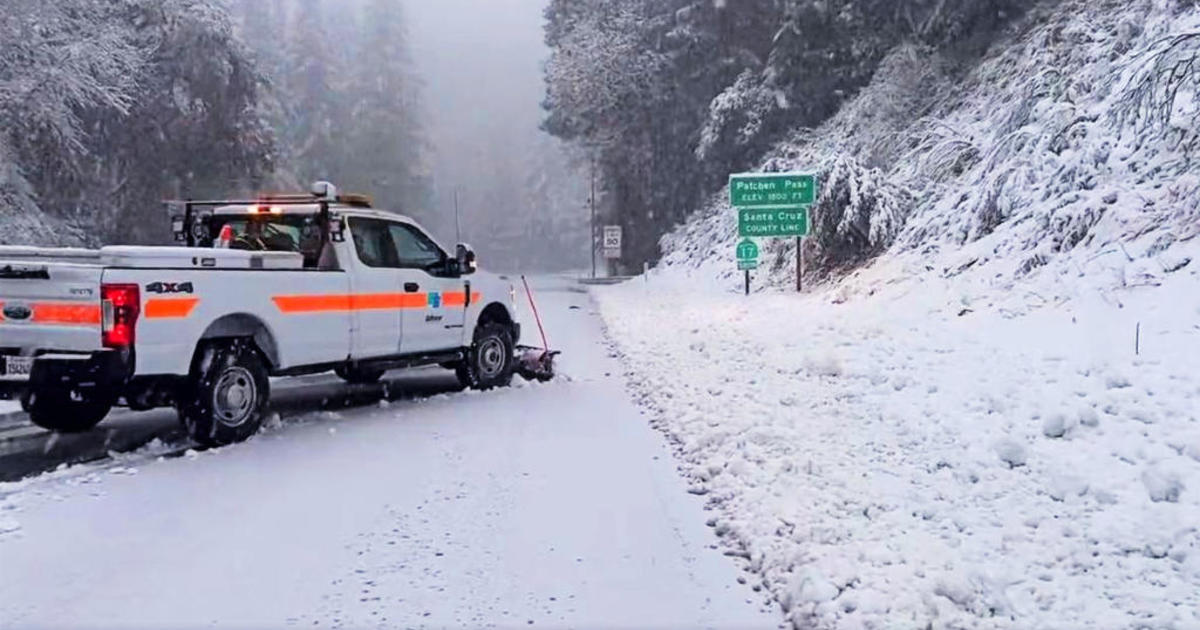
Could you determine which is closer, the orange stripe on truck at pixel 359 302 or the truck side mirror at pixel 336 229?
the orange stripe on truck at pixel 359 302

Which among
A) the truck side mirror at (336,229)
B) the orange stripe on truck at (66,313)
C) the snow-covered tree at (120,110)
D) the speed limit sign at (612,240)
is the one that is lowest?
the orange stripe on truck at (66,313)

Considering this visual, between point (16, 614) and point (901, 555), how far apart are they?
4.35 metres

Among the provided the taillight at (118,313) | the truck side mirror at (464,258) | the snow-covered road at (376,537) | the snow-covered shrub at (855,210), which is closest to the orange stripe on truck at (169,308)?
the taillight at (118,313)

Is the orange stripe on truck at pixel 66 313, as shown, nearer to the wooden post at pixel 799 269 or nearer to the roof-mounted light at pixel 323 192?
the roof-mounted light at pixel 323 192

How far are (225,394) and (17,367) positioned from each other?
155 cm

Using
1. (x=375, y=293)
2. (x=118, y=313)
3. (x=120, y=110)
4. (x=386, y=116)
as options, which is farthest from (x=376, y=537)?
(x=386, y=116)

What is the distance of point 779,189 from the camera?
21.7 meters

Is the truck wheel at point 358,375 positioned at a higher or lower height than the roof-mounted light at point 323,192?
lower

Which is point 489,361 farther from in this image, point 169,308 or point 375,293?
point 169,308

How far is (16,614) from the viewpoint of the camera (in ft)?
15.4

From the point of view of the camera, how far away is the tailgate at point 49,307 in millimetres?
7324

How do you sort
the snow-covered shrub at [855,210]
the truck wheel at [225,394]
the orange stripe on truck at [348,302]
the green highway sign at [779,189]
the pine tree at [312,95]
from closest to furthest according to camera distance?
1. the truck wheel at [225,394]
2. the orange stripe on truck at [348,302]
3. the snow-covered shrub at [855,210]
4. the green highway sign at [779,189]
5. the pine tree at [312,95]

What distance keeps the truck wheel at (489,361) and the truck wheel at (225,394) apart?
10.4 feet

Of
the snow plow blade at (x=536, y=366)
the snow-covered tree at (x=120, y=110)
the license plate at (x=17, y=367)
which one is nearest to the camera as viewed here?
the license plate at (x=17, y=367)
